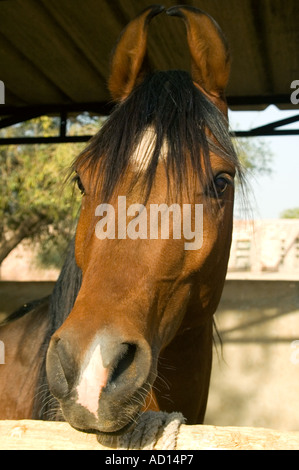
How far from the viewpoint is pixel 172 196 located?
4.51ft

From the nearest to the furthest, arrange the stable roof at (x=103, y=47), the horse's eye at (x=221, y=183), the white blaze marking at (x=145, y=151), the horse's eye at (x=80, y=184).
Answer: the white blaze marking at (x=145, y=151)
the horse's eye at (x=221, y=183)
the horse's eye at (x=80, y=184)
the stable roof at (x=103, y=47)

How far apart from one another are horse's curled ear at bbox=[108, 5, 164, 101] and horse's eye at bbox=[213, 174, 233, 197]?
1.86ft

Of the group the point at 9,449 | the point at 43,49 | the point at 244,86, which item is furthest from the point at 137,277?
the point at 244,86

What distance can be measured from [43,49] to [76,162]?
6.12 feet

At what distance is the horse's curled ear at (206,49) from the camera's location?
5.74 ft

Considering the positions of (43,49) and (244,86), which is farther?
(244,86)

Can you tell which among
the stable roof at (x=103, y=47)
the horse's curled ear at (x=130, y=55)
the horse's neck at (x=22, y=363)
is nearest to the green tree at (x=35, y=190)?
the stable roof at (x=103, y=47)

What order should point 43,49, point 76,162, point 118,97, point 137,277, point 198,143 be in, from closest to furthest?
point 137,277 → point 198,143 → point 76,162 → point 118,97 → point 43,49

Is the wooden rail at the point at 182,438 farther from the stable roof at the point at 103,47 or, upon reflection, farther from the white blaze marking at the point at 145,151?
the stable roof at the point at 103,47

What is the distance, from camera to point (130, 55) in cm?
183

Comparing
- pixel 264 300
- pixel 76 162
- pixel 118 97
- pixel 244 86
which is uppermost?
pixel 244 86

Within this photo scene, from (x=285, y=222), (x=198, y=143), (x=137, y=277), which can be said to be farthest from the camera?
(x=285, y=222)
